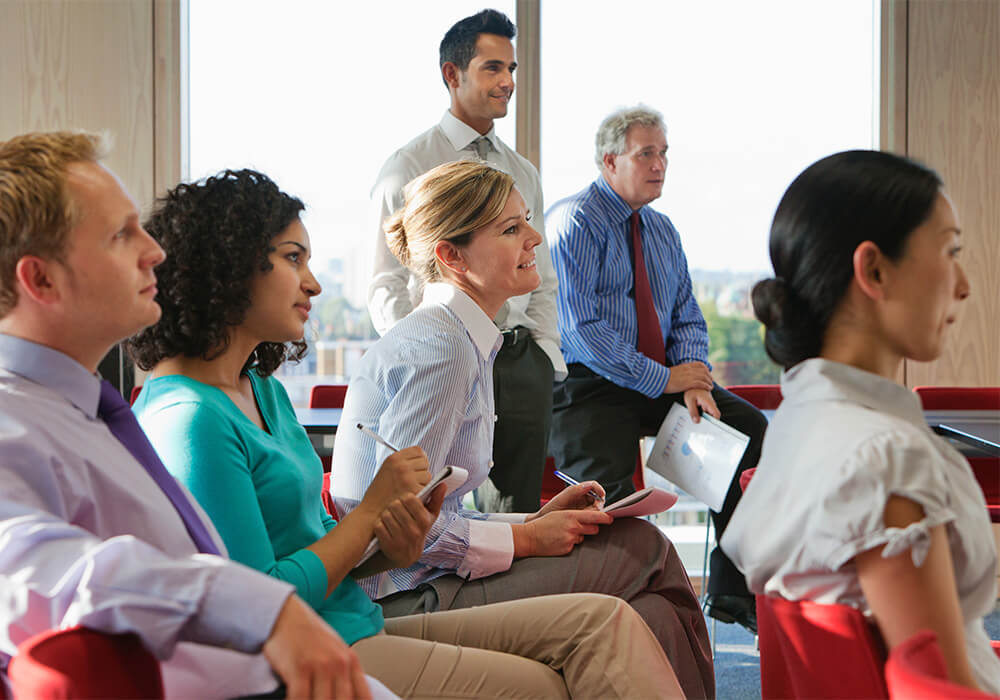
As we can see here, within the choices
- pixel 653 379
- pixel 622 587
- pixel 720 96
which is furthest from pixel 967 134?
pixel 622 587

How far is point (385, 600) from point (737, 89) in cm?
337

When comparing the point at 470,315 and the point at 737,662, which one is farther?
the point at 737,662

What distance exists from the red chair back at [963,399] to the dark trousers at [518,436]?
1.40m

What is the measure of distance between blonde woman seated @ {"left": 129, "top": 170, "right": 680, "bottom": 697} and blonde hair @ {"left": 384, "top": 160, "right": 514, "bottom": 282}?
1.58 ft

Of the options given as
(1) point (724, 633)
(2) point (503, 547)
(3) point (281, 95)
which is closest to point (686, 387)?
(1) point (724, 633)

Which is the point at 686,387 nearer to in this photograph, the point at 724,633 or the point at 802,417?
the point at 724,633

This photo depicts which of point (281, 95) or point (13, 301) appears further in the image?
point (281, 95)

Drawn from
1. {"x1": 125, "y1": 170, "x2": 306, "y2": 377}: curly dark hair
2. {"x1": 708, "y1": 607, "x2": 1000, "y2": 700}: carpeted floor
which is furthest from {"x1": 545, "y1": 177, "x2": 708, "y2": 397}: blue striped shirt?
{"x1": 125, "y1": 170, "x2": 306, "y2": 377}: curly dark hair

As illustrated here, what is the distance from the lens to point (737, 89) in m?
4.32

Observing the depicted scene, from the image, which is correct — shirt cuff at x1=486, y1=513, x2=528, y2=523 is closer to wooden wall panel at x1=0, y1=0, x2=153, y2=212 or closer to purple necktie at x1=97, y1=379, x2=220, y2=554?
purple necktie at x1=97, y1=379, x2=220, y2=554

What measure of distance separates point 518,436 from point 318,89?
2.18m

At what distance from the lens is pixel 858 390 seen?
3.53ft

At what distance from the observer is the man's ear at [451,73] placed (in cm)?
336

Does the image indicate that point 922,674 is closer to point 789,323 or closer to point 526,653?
point 789,323
